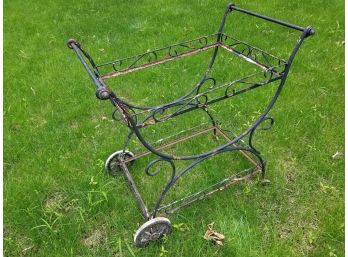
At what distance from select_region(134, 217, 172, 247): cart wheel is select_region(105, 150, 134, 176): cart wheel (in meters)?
0.72

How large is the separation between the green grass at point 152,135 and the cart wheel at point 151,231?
0.17ft

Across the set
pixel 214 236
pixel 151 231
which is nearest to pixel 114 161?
pixel 151 231

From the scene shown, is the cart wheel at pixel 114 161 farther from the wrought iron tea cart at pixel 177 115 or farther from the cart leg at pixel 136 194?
the cart leg at pixel 136 194

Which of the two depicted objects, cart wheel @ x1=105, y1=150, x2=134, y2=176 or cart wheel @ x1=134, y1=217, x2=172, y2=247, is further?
cart wheel @ x1=105, y1=150, x2=134, y2=176

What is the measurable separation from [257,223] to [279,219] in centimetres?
17

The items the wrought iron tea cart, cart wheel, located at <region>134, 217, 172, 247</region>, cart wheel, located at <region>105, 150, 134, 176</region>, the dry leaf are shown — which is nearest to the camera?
the wrought iron tea cart

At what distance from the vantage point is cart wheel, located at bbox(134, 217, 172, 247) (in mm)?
2461

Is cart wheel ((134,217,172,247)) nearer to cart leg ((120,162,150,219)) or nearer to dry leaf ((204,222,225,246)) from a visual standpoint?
cart leg ((120,162,150,219))

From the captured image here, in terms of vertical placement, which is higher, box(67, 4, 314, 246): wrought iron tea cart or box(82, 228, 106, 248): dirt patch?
box(67, 4, 314, 246): wrought iron tea cart

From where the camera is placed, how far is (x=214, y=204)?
2.82 metres

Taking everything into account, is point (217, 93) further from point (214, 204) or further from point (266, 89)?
point (214, 204)

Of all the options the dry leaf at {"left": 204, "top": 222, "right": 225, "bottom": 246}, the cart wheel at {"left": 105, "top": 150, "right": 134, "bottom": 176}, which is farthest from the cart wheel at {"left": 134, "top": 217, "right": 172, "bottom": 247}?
the cart wheel at {"left": 105, "top": 150, "right": 134, "bottom": 176}


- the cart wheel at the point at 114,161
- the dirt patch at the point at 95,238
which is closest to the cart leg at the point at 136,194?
the cart wheel at the point at 114,161

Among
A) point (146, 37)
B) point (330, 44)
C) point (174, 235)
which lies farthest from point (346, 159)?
point (146, 37)
